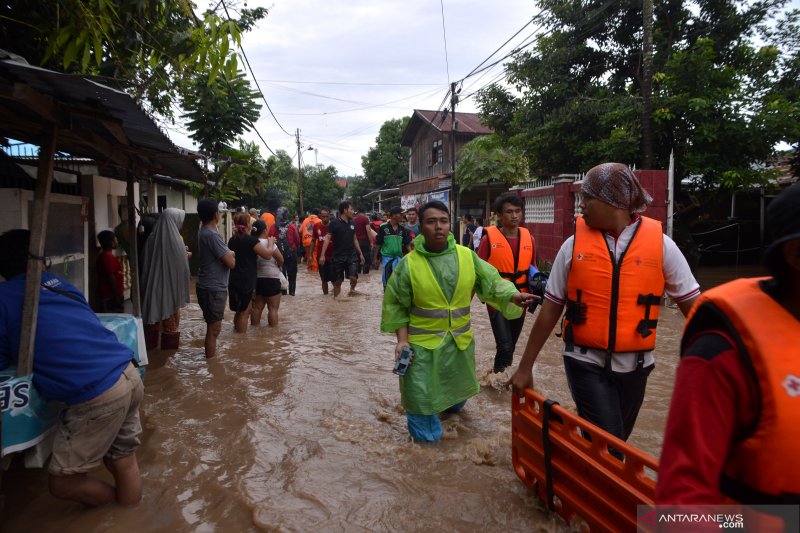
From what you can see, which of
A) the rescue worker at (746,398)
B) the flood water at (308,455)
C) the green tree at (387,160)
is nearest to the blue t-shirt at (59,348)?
the flood water at (308,455)

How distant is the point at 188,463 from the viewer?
3971 millimetres

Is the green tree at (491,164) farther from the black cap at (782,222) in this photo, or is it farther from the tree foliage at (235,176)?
the black cap at (782,222)

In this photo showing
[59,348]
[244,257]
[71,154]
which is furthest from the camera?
[244,257]

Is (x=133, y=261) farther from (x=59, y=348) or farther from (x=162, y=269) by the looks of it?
(x=59, y=348)

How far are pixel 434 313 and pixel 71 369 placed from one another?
219cm

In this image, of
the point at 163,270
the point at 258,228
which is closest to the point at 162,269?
the point at 163,270

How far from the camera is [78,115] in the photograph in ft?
11.8

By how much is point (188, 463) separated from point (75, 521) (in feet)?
2.86

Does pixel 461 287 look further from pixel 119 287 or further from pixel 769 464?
pixel 119 287

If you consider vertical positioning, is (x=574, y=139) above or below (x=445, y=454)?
above

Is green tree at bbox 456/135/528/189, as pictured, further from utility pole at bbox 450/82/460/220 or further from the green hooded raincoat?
the green hooded raincoat

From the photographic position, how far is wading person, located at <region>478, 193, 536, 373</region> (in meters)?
5.07

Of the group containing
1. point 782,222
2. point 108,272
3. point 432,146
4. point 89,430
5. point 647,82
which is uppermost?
point 432,146

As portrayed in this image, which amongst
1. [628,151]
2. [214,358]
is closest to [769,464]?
[214,358]
